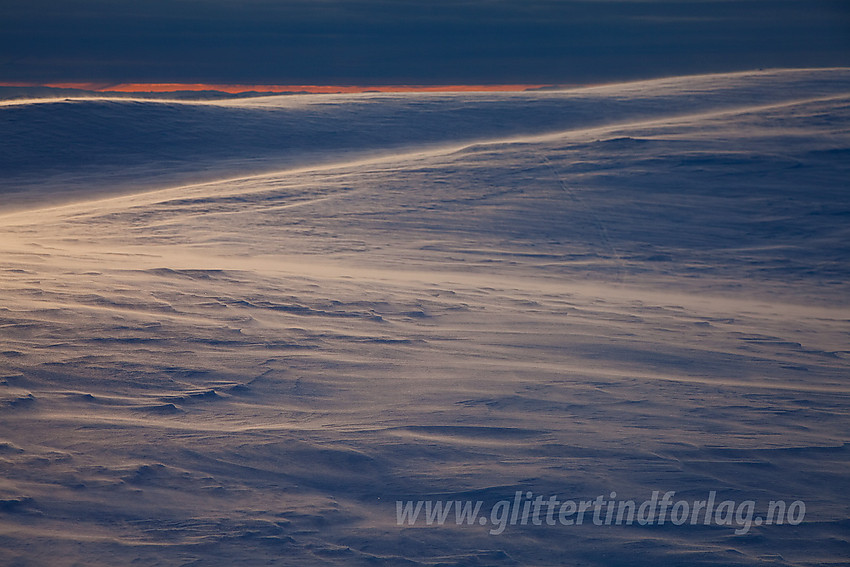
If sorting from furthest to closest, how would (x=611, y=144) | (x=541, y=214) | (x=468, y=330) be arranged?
1. (x=611, y=144)
2. (x=541, y=214)
3. (x=468, y=330)

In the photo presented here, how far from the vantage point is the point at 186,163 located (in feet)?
43.1

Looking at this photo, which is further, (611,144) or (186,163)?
(186,163)

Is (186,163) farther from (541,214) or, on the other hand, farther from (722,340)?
(722,340)

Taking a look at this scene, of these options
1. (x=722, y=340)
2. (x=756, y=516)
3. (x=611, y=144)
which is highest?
(x=611, y=144)

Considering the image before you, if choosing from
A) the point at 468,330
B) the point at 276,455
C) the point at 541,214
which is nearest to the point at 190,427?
the point at 276,455

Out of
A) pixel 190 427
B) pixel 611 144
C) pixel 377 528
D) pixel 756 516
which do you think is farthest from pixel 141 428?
pixel 611 144

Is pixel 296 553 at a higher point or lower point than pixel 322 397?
lower

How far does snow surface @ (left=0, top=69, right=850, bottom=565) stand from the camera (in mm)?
2742

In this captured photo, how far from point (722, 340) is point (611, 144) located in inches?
275

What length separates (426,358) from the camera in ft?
14.1

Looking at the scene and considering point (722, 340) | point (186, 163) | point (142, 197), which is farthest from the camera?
point (186, 163)

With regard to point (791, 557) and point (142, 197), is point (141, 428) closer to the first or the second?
point (791, 557)

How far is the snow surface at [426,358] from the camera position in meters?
2.74

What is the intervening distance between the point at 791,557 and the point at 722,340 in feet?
8.73
